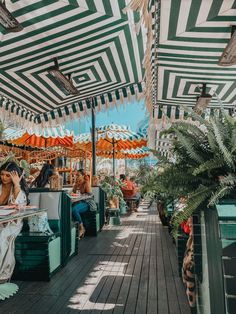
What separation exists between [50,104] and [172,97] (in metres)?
2.70

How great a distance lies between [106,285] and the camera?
3.33 m

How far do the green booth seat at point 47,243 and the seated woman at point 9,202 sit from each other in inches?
9.8

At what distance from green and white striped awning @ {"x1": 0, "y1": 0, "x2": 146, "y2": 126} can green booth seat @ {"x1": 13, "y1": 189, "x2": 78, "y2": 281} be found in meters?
Answer: 2.19

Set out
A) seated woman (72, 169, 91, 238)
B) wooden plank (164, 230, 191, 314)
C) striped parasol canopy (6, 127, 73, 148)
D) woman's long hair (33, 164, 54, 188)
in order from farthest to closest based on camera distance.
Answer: striped parasol canopy (6, 127, 73, 148)
seated woman (72, 169, 91, 238)
woman's long hair (33, 164, 54, 188)
wooden plank (164, 230, 191, 314)

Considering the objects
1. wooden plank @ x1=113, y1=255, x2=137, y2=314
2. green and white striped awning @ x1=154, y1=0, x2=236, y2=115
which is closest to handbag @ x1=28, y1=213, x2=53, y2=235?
wooden plank @ x1=113, y1=255, x2=137, y2=314

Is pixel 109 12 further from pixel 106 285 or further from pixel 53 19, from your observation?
pixel 106 285

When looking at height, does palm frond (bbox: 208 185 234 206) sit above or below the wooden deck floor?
above

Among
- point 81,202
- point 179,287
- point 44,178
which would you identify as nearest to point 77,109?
point 81,202

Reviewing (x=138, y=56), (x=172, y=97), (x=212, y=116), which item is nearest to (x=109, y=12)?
(x=138, y=56)

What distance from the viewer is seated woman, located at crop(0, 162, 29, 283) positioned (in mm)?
3193

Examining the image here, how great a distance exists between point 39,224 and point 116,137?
215 inches

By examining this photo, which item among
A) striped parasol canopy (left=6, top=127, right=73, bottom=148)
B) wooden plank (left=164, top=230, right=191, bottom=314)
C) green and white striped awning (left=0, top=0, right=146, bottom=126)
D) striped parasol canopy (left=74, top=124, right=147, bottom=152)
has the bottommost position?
wooden plank (left=164, top=230, right=191, bottom=314)

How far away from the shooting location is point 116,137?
889 centimetres

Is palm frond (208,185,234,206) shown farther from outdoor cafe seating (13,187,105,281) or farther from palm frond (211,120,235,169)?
outdoor cafe seating (13,187,105,281)
